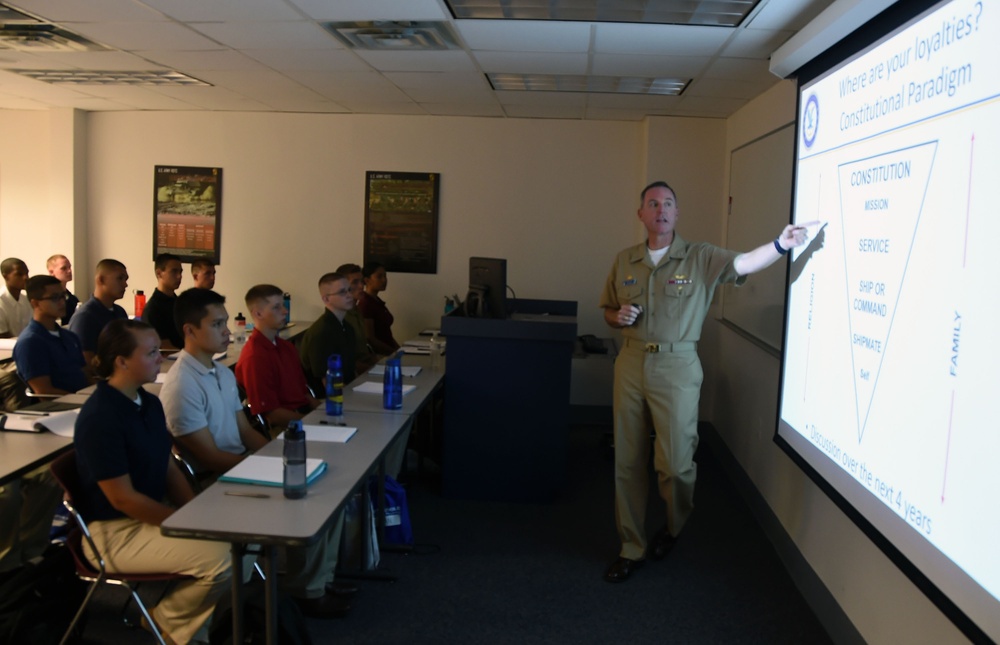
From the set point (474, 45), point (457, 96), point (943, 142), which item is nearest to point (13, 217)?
point (457, 96)

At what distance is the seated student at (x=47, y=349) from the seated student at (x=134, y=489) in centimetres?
184

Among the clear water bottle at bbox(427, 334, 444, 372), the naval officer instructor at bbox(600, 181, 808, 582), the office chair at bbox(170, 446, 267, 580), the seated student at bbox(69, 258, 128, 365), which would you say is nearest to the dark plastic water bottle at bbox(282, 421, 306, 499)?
the office chair at bbox(170, 446, 267, 580)

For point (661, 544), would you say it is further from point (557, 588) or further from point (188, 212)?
point (188, 212)

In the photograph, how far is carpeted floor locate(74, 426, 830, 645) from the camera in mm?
3084

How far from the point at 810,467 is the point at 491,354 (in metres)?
2.06

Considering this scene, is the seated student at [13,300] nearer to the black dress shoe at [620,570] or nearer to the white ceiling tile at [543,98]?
the white ceiling tile at [543,98]

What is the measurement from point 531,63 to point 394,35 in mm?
904

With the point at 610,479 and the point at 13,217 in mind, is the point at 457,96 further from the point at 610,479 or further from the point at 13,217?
the point at 13,217

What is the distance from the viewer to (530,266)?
6.84 meters

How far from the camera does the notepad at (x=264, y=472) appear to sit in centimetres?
250

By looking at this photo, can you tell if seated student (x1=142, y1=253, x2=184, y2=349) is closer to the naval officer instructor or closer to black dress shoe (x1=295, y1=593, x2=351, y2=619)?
black dress shoe (x1=295, y1=593, x2=351, y2=619)

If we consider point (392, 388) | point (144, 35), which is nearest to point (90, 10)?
point (144, 35)

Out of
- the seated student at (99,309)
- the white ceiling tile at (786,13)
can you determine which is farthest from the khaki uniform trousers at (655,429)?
the seated student at (99,309)

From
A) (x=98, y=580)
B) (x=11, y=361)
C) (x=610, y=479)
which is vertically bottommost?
(x=610, y=479)
